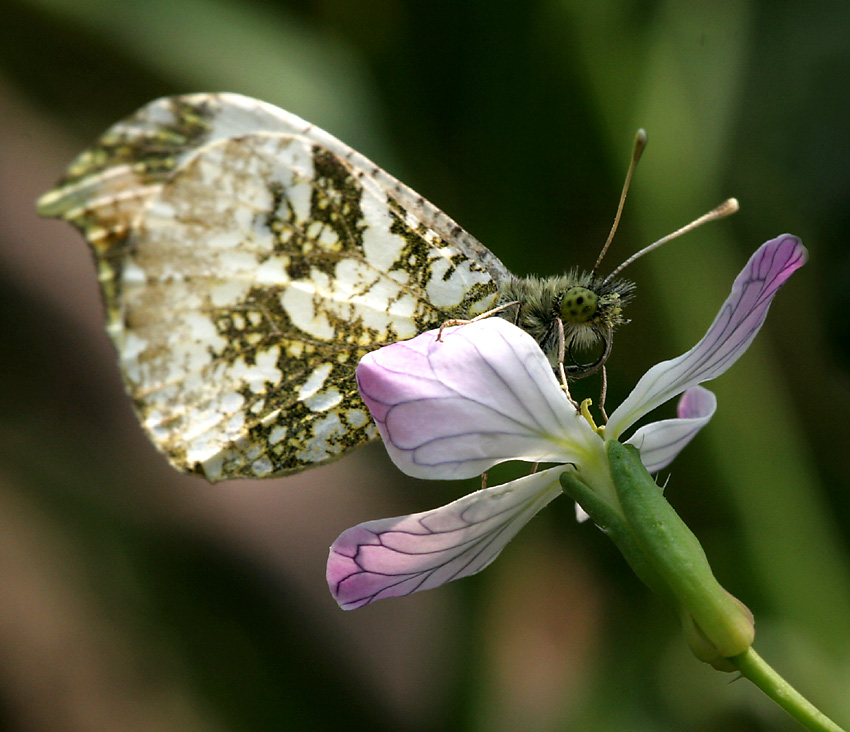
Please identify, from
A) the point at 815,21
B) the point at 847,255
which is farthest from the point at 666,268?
the point at 815,21

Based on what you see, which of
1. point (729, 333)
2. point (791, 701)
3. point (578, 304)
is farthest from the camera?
point (578, 304)

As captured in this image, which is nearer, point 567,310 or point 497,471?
point 567,310

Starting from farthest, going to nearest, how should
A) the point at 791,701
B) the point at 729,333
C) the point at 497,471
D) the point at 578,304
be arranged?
the point at 497,471 < the point at 578,304 < the point at 729,333 < the point at 791,701

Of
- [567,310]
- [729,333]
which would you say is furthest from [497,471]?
[729,333]

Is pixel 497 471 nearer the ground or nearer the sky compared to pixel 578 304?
nearer the ground

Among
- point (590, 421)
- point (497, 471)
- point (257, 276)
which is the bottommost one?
point (497, 471)

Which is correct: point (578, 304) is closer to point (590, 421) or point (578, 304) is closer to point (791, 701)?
point (590, 421)
